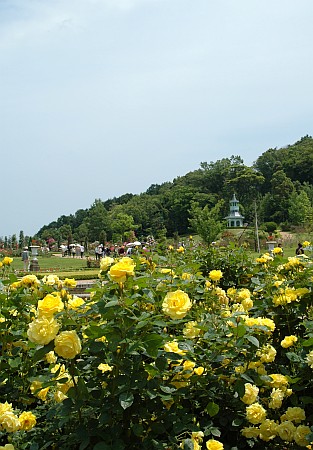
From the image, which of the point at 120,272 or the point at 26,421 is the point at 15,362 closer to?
the point at 26,421

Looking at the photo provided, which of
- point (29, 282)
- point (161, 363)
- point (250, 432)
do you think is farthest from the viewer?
point (29, 282)

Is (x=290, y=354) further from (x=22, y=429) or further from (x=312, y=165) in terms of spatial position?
(x=312, y=165)

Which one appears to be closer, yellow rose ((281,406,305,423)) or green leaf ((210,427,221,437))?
green leaf ((210,427,221,437))

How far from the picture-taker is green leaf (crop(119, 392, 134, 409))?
1.60 metres

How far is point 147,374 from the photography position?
1745 mm

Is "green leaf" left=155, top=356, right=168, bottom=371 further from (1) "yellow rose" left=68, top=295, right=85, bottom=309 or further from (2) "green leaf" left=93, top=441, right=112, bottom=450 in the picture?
(1) "yellow rose" left=68, top=295, right=85, bottom=309

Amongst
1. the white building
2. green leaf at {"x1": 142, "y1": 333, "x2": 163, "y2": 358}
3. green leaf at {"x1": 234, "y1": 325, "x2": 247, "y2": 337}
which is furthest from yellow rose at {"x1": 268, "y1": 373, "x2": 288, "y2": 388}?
the white building

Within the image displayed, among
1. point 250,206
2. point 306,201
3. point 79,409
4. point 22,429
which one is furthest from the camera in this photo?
point 250,206

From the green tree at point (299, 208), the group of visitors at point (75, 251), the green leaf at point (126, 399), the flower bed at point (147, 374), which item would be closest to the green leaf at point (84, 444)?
the flower bed at point (147, 374)

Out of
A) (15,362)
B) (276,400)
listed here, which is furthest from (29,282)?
(276,400)

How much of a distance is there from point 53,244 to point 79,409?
41973 millimetres

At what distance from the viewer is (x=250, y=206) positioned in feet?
196

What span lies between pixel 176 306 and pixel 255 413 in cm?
50

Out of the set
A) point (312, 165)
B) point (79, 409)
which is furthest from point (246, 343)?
point (312, 165)
